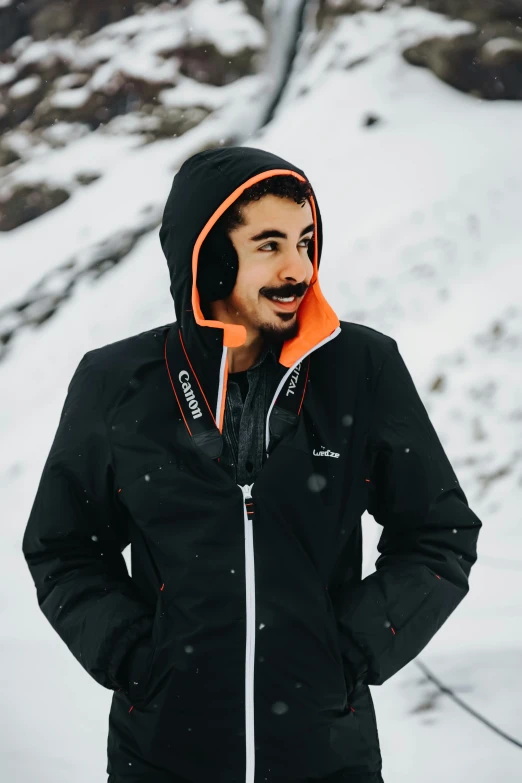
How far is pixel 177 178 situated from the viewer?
1.71m

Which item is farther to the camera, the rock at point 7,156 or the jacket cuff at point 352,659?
the rock at point 7,156

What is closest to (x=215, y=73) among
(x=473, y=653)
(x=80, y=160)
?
(x=80, y=160)

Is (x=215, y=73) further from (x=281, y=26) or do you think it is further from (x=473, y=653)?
(x=473, y=653)

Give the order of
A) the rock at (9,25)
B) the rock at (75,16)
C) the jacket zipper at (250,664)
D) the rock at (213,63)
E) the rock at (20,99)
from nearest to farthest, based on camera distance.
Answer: the jacket zipper at (250,664), the rock at (213,63), the rock at (20,99), the rock at (75,16), the rock at (9,25)

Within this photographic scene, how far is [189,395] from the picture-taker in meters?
1.58

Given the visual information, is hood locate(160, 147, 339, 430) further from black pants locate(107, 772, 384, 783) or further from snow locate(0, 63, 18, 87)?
snow locate(0, 63, 18, 87)

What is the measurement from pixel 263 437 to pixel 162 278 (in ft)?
13.0

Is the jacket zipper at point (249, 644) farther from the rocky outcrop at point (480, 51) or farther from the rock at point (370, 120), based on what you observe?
the rocky outcrop at point (480, 51)

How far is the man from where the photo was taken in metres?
1.43

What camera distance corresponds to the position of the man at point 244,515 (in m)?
1.43

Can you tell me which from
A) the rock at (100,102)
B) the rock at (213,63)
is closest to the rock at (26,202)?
the rock at (100,102)

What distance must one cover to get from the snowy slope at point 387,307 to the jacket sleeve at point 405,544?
4.71 feet

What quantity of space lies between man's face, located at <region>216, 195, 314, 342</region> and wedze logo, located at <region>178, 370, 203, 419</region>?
0.62 ft

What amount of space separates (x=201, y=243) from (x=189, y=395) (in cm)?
32
